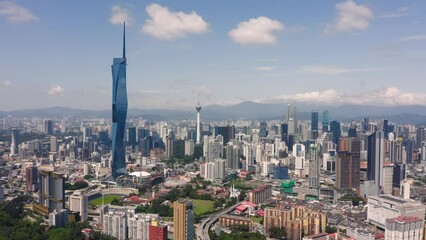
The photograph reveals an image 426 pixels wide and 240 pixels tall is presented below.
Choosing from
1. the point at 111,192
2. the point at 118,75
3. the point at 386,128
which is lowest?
the point at 111,192

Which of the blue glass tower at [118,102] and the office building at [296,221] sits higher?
the blue glass tower at [118,102]

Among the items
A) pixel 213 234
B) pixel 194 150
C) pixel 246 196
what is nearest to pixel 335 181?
pixel 246 196

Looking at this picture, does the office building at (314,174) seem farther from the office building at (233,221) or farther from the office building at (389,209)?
the office building at (233,221)

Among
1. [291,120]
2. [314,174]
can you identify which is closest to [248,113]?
[291,120]

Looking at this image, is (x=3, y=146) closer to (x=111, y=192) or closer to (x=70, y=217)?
(x=111, y=192)

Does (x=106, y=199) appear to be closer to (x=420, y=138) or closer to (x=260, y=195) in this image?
(x=260, y=195)

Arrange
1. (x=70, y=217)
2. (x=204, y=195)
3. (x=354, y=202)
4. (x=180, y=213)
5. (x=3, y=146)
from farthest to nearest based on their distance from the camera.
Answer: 1. (x=3, y=146)
2. (x=204, y=195)
3. (x=354, y=202)
4. (x=70, y=217)
5. (x=180, y=213)

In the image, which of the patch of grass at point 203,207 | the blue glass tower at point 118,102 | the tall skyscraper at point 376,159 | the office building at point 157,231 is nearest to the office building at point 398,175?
the tall skyscraper at point 376,159
